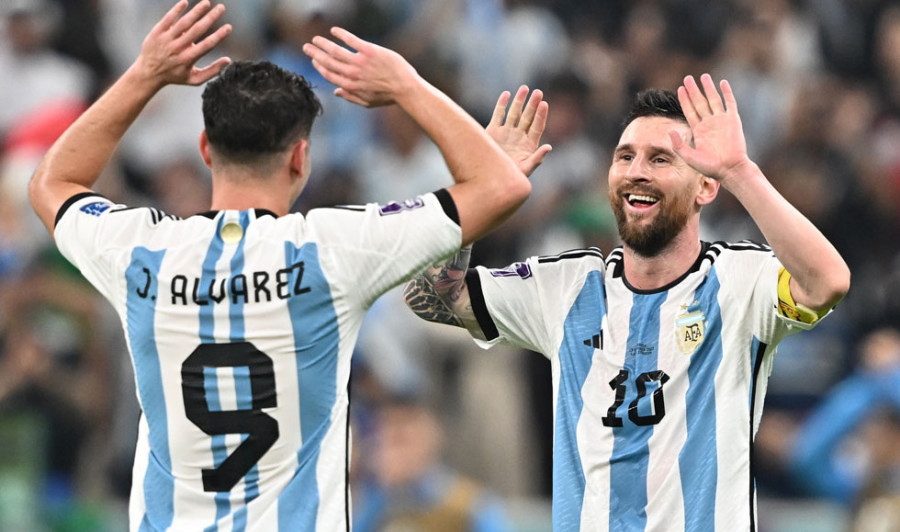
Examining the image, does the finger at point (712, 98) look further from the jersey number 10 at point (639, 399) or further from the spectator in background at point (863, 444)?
the spectator in background at point (863, 444)

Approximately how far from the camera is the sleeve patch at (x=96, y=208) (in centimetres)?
452

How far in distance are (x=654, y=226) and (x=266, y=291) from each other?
1681 millimetres

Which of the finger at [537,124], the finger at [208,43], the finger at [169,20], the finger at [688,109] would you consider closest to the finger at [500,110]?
the finger at [537,124]

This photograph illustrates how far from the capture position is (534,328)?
5.43 meters

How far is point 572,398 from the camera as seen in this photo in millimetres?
5195

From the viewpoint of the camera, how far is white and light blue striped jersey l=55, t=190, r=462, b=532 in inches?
167

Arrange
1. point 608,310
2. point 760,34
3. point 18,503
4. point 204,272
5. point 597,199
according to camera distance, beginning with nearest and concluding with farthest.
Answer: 1. point 204,272
2. point 608,310
3. point 18,503
4. point 597,199
5. point 760,34

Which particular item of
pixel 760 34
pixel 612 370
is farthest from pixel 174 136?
pixel 612 370

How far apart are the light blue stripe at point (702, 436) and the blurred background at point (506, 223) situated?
11.9ft

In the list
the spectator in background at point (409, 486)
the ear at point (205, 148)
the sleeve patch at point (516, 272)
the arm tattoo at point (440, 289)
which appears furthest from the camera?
the spectator in background at point (409, 486)

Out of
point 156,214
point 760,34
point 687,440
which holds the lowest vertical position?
point 687,440

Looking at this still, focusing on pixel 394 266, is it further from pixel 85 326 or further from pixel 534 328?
pixel 85 326

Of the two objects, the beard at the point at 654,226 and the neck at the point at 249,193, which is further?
the beard at the point at 654,226

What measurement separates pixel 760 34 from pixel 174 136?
562cm
